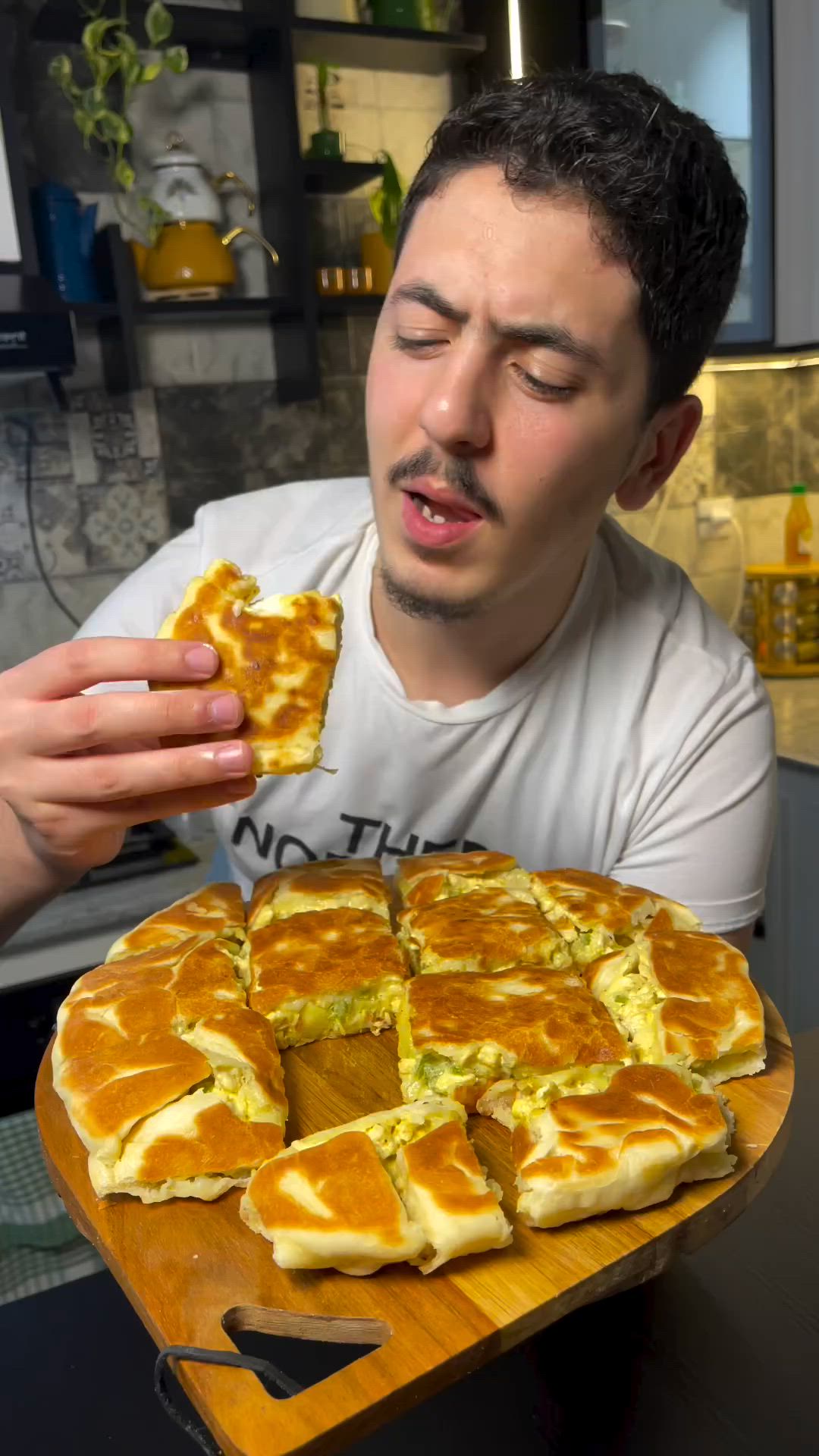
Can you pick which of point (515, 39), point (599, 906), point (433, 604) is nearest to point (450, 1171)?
point (599, 906)

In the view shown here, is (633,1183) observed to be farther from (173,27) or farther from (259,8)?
(259,8)

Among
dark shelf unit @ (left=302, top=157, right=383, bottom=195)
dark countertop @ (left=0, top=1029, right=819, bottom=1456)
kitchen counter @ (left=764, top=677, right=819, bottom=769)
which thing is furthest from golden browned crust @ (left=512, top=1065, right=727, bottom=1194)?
dark shelf unit @ (left=302, top=157, right=383, bottom=195)

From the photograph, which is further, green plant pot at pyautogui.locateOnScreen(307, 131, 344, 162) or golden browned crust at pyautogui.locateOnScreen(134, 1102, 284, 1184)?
green plant pot at pyautogui.locateOnScreen(307, 131, 344, 162)

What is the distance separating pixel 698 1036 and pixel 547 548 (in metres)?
0.68

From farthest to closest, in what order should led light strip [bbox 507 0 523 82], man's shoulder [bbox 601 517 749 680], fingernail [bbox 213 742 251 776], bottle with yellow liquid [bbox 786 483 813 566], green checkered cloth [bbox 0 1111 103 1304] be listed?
bottle with yellow liquid [bbox 786 483 813 566]
led light strip [bbox 507 0 523 82]
man's shoulder [bbox 601 517 749 680]
green checkered cloth [bbox 0 1111 103 1304]
fingernail [bbox 213 742 251 776]

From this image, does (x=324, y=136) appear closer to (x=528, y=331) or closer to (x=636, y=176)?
(x=636, y=176)

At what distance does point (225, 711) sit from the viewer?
1066 millimetres

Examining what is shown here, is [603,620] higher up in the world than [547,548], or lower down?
lower down

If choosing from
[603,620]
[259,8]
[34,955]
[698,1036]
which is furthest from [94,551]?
[698,1036]

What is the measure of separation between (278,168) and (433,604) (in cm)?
212

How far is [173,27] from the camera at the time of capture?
2.70m

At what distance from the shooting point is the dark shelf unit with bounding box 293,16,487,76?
291cm

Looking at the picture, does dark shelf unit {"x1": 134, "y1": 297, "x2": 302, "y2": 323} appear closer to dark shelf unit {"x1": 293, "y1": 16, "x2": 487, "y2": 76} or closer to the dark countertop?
dark shelf unit {"x1": 293, "y1": 16, "x2": 487, "y2": 76}

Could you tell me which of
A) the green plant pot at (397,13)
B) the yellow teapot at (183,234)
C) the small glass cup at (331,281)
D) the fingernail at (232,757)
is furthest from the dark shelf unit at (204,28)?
the fingernail at (232,757)
